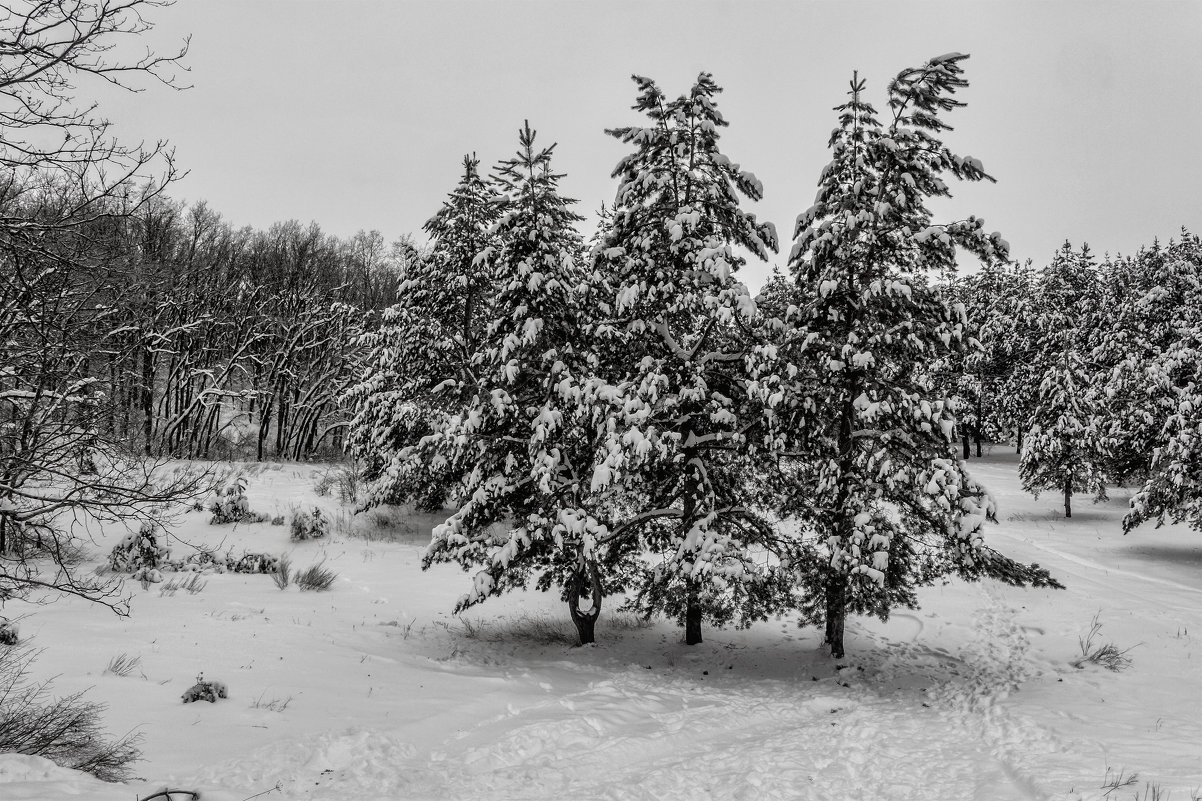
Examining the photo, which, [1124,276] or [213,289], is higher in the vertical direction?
[1124,276]

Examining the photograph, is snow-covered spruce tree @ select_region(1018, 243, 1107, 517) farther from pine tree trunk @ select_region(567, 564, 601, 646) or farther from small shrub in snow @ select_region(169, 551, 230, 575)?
small shrub in snow @ select_region(169, 551, 230, 575)

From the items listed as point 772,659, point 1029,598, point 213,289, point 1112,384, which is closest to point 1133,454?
point 1112,384

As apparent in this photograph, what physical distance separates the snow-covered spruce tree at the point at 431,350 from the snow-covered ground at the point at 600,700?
3225 mm

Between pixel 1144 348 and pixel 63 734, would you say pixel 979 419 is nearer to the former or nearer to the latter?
pixel 1144 348

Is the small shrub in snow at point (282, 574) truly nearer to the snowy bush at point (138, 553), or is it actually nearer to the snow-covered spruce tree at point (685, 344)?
the snowy bush at point (138, 553)

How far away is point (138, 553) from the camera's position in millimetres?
13320

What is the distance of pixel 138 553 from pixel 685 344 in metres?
12.4

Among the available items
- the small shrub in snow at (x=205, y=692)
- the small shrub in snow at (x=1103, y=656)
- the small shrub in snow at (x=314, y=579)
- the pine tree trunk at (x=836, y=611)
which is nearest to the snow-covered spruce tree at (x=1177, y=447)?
the small shrub in snow at (x=1103, y=656)

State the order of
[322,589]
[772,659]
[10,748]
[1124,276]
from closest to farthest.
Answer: [10,748]
[772,659]
[322,589]
[1124,276]

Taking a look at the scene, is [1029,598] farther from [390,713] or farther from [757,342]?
[390,713]

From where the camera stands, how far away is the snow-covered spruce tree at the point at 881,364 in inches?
424

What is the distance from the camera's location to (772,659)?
1298cm

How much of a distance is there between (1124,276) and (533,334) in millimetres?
50335

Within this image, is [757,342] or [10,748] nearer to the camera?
[10,748]
